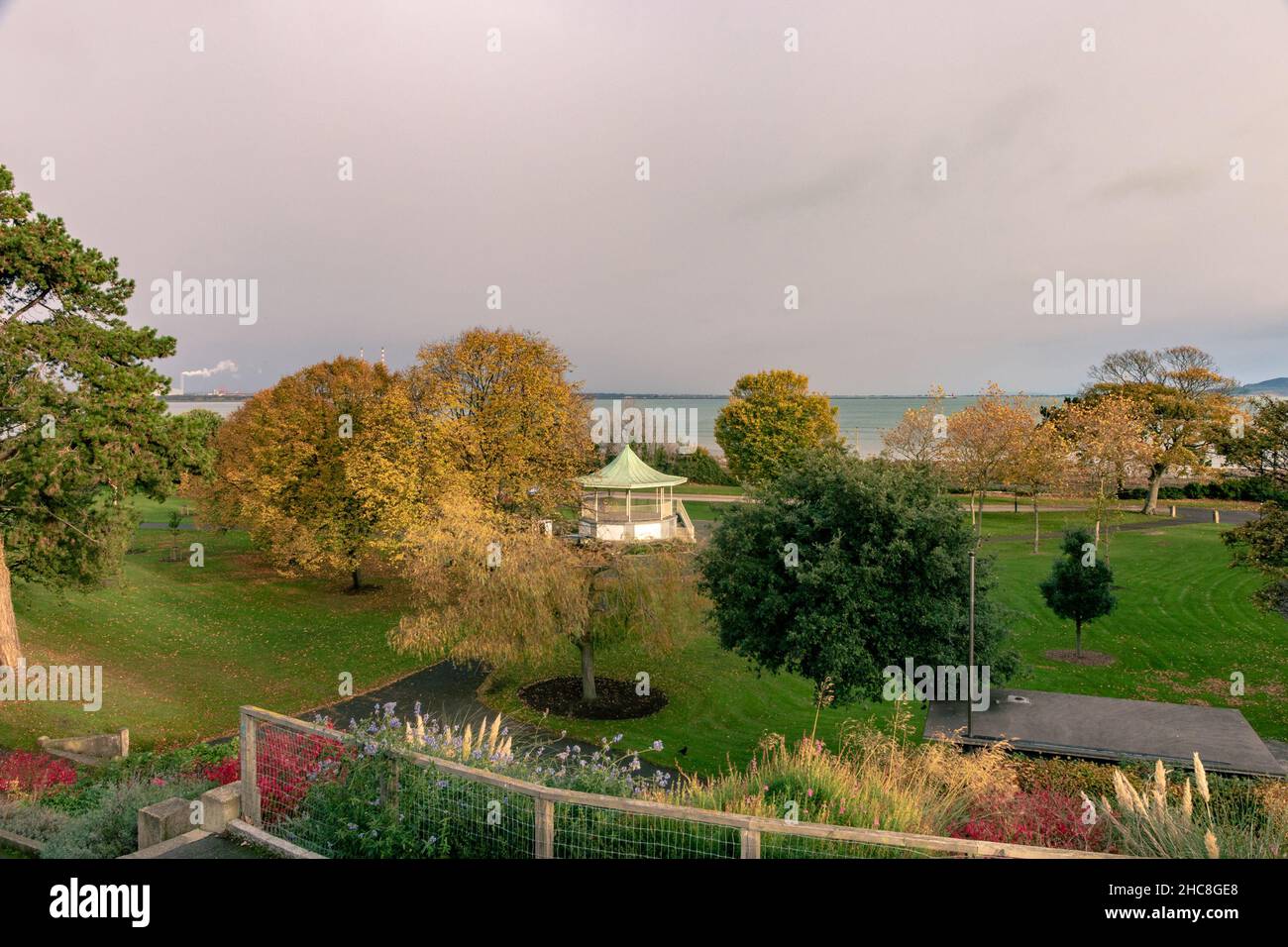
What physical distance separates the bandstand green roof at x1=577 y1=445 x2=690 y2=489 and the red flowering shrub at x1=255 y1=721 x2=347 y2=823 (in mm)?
27402

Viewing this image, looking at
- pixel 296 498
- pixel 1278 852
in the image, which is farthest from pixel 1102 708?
pixel 296 498

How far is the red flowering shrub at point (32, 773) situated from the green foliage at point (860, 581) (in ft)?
38.5

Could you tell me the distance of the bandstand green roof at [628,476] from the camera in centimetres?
3588

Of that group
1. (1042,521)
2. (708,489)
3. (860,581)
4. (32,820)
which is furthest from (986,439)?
(32,820)

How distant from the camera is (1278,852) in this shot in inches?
230

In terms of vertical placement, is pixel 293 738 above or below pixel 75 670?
above

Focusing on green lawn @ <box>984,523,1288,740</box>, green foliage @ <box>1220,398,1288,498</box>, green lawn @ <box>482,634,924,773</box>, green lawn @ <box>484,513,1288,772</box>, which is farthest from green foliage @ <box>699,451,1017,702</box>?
green foliage @ <box>1220,398,1288,498</box>

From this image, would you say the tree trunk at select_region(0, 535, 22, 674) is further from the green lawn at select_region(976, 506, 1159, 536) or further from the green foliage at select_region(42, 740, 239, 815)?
the green lawn at select_region(976, 506, 1159, 536)

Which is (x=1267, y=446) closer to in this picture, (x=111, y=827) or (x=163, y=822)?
(x=163, y=822)

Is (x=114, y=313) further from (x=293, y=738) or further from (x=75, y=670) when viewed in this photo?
(x=293, y=738)

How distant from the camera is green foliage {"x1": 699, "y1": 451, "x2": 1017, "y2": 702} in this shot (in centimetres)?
1383

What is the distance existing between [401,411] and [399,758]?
21.3 meters

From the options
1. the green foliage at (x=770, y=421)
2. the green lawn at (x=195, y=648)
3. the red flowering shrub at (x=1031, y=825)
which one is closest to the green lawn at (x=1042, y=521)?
the green foliage at (x=770, y=421)
